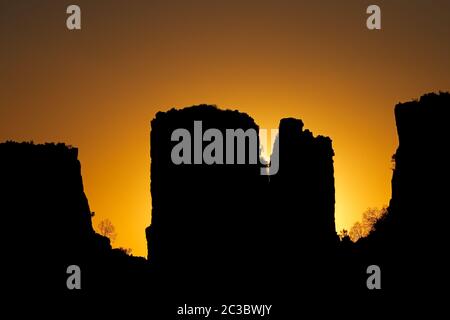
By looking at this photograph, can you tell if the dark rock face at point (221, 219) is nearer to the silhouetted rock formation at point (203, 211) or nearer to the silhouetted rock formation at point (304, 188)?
the silhouetted rock formation at point (203, 211)

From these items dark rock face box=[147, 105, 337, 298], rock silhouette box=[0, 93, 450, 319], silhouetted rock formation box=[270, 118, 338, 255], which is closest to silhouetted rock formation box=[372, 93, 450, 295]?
rock silhouette box=[0, 93, 450, 319]

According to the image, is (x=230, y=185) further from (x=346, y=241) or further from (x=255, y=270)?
(x=346, y=241)

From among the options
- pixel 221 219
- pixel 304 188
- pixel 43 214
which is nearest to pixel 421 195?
pixel 221 219

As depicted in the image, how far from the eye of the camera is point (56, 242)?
97062 millimetres

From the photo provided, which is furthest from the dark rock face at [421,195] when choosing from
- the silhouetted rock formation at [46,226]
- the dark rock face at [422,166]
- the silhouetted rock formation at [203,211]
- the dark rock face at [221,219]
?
the silhouetted rock formation at [46,226]

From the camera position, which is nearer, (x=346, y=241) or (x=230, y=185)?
(x=230, y=185)

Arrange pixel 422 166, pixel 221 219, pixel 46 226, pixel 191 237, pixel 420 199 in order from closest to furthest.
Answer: pixel 420 199 → pixel 422 166 → pixel 46 226 → pixel 191 237 → pixel 221 219

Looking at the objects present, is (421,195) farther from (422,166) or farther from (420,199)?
(422,166)

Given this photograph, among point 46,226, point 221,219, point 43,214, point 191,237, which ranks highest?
point 43,214

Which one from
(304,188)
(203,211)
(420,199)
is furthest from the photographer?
(304,188)

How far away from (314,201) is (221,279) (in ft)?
42.6

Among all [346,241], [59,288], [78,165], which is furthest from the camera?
[346,241]

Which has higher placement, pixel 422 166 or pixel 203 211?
pixel 422 166
